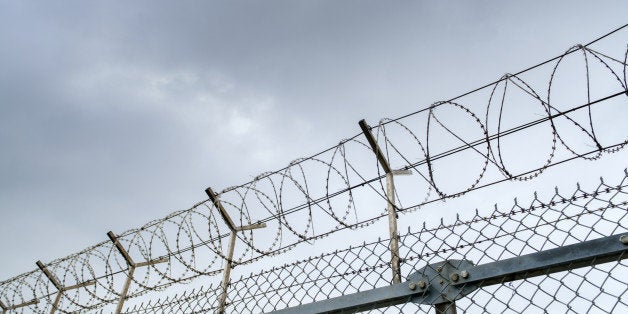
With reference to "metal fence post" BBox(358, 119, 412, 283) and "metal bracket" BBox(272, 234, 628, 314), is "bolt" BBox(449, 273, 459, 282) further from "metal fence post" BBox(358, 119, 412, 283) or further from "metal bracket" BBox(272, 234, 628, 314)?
"metal fence post" BBox(358, 119, 412, 283)

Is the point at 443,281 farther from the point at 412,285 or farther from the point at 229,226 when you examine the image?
the point at 229,226

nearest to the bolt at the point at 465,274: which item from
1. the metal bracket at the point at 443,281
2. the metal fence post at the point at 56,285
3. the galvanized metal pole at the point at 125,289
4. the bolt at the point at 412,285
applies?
the metal bracket at the point at 443,281

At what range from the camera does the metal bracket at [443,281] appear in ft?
7.54

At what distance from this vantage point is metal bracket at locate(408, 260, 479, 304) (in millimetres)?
2299

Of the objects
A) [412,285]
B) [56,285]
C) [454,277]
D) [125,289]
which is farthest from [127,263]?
[454,277]

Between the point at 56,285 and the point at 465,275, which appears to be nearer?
the point at 465,275

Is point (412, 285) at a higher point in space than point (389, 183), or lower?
lower

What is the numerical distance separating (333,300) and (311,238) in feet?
5.35

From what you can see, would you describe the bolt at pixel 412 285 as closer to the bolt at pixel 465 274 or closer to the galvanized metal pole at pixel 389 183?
the bolt at pixel 465 274

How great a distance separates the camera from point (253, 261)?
452 cm

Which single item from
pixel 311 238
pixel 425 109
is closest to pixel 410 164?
pixel 425 109

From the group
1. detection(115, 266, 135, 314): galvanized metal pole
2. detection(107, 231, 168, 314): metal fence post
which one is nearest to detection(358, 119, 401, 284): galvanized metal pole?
detection(107, 231, 168, 314): metal fence post

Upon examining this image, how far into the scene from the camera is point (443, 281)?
7.70 feet

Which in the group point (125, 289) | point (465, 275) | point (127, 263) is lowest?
point (465, 275)
